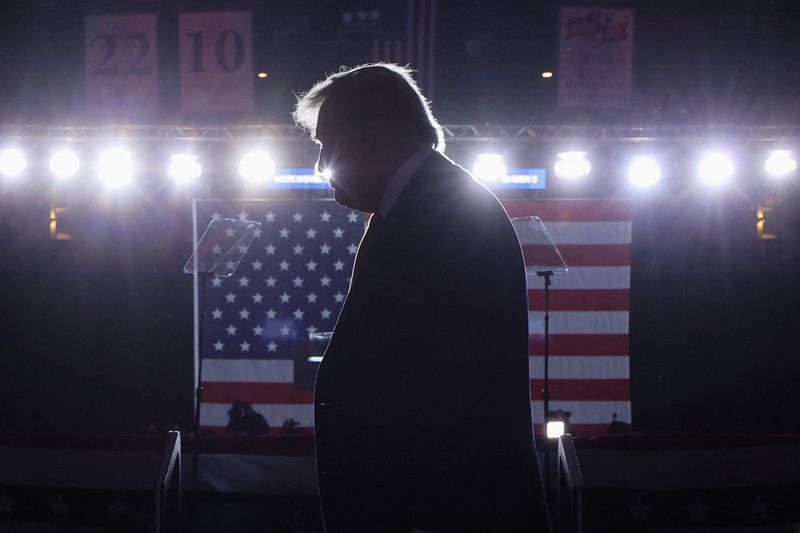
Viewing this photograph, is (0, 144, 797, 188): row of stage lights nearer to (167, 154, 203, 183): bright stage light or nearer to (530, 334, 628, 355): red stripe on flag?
(167, 154, 203, 183): bright stage light

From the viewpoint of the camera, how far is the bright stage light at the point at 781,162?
7.42m

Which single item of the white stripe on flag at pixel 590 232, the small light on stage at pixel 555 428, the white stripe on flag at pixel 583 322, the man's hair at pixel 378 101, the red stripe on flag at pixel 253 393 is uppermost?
the man's hair at pixel 378 101

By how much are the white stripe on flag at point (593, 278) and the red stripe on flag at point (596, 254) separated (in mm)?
58

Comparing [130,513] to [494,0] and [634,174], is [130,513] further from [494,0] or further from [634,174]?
[494,0]

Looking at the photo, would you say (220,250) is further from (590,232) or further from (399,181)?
(590,232)

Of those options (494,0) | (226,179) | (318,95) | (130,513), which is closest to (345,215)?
(226,179)

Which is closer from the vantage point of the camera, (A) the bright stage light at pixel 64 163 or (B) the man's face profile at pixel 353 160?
(B) the man's face profile at pixel 353 160

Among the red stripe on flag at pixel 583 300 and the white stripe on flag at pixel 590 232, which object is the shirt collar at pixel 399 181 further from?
the white stripe on flag at pixel 590 232

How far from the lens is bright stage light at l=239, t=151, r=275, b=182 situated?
298 inches

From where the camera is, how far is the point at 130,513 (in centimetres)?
291

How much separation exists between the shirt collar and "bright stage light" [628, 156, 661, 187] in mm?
7211

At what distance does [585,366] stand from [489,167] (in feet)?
8.33

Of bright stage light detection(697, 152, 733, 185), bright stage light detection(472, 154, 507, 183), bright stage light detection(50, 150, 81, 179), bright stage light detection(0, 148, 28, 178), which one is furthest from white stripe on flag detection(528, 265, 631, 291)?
bright stage light detection(0, 148, 28, 178)

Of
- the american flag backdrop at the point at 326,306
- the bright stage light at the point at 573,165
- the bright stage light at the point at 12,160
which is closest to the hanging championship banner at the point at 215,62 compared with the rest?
the american flag backdrop at the point at 326,306
